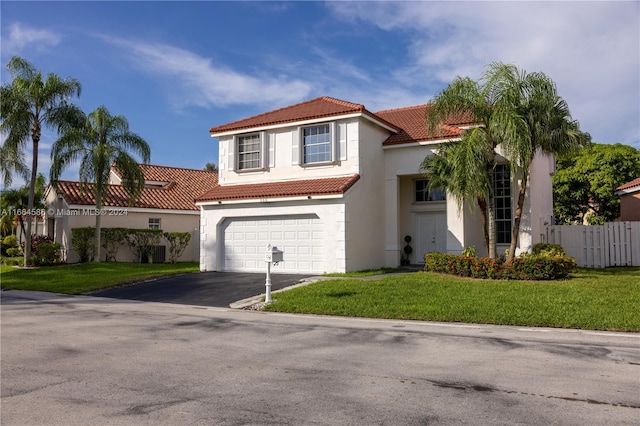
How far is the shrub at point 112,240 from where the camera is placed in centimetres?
2711

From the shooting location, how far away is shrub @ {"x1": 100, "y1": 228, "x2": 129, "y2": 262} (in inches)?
1067

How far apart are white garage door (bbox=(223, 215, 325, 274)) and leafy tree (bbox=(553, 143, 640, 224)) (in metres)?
22.4

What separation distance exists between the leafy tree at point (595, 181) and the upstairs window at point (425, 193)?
16947 millimetres

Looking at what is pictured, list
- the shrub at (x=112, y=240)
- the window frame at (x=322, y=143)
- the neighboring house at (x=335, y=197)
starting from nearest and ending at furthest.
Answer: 1. the neighboring house at (x=335, y=197)
2. the window frame at (x=322, y=143)
3. the shrub at (x=112, y=240)

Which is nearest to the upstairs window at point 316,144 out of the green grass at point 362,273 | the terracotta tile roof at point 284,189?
the terracotta tile roof at point 284,189

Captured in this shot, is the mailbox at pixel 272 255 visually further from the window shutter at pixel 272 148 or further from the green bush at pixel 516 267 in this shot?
the window shutter at pixel 272 148

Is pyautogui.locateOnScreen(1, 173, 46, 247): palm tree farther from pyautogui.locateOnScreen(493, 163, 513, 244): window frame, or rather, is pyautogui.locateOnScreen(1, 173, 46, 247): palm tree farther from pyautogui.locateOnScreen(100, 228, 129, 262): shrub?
pyautogui.locateOnScreen(493, 163, 513, 244): window frame

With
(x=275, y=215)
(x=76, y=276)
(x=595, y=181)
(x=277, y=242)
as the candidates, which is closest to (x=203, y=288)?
(x=277, y=242)

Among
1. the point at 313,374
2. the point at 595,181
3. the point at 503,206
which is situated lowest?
the point at 313,374

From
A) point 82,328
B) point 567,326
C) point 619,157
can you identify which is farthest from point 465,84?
point 619,157

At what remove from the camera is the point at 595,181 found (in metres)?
35.9

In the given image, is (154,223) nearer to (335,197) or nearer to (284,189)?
(284,189)

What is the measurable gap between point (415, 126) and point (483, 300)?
1094 cm

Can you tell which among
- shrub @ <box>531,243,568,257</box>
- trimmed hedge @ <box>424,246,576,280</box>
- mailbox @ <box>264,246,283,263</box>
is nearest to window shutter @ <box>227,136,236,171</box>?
mailbox @ <box>264,246,283,263</box>
